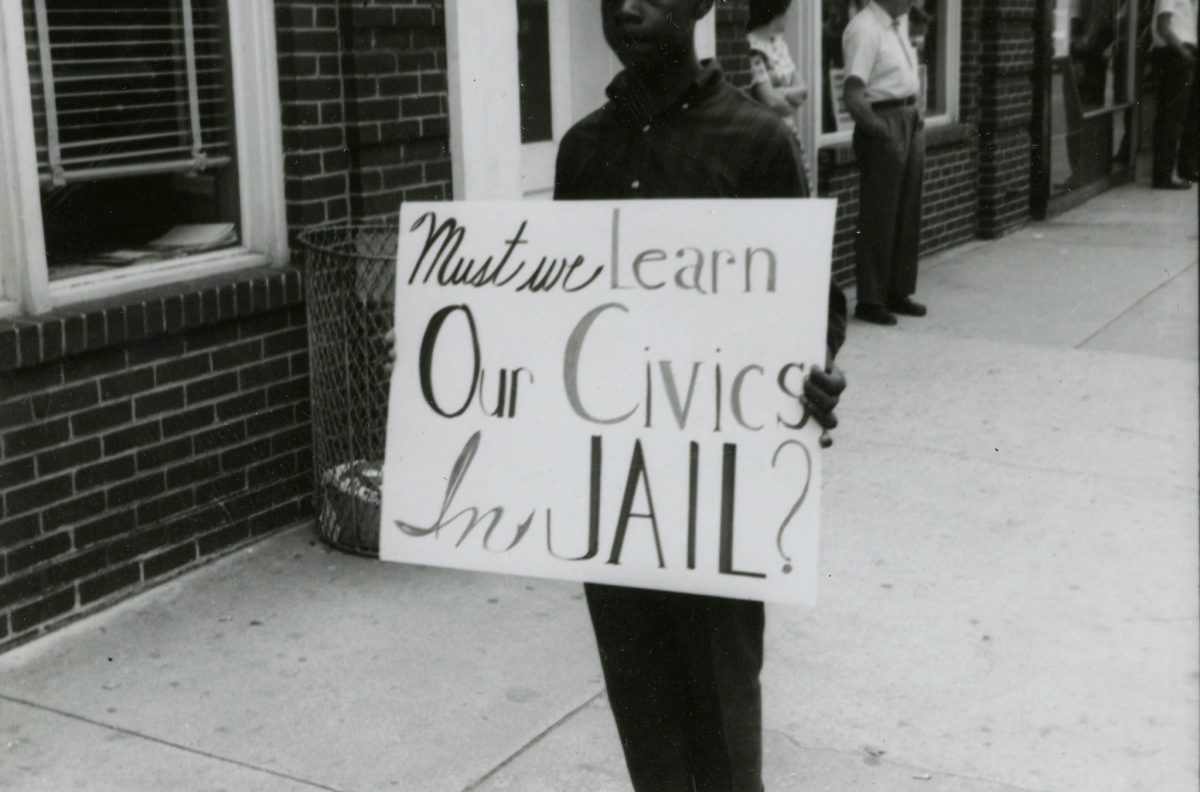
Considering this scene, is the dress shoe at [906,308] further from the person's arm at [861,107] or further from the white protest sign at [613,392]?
the white protest sign at [613,392]

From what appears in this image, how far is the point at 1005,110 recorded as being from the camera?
11523 mm

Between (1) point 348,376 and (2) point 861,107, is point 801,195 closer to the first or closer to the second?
(1) point 348,376

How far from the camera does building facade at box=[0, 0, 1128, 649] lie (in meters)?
4.48

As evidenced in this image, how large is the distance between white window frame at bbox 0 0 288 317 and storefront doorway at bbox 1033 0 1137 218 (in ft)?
27.2

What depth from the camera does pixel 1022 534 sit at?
5352mm

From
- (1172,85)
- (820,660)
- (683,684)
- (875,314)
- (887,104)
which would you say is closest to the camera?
(683,684)


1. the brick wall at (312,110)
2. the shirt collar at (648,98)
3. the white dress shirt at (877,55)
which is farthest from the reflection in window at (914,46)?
the shirt collar at (648,98)

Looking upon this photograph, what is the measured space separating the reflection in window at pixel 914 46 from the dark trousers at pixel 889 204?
0.32 meters

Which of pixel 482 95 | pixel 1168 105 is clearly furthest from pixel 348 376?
pixel 1168 105

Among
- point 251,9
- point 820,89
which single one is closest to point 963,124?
point 820,89

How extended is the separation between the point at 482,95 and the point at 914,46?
17.6 feet

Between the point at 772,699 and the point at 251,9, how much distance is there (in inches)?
109

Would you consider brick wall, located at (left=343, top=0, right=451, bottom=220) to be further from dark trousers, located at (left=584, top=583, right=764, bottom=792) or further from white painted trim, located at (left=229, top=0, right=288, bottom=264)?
dark trousers, located at (left=584, top=583, right=764, bottom=792)

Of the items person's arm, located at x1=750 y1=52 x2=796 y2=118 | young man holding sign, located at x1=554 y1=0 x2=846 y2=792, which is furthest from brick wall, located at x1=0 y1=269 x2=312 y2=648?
person's arm, located at x1=750 y1=52 x2=796 y2=118
